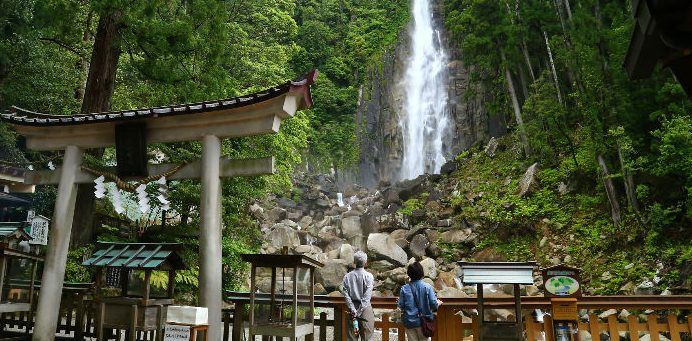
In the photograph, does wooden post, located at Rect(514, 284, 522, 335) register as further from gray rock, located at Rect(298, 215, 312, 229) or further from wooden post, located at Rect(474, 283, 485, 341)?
gray rock, located at Rect(298, 215, 312, 229)

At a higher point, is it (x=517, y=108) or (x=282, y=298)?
(x=517, y=108)

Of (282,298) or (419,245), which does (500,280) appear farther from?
(419,245)

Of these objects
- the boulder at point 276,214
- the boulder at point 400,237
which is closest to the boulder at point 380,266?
the boulder at point 400,237

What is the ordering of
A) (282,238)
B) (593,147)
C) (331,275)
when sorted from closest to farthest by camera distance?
(593,147) < (331,275) < (282,238)

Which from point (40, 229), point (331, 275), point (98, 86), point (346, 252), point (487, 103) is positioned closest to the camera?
point (98, 86)

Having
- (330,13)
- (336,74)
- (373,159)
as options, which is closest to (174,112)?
(373,159)

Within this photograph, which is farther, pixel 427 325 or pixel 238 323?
pixel 238 323

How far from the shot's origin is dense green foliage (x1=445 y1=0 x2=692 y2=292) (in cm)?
1115

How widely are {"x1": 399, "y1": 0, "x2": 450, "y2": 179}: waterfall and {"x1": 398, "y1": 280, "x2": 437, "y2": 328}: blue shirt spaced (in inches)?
894

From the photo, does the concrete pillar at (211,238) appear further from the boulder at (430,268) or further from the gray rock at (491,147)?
the gray rock at (491,147)

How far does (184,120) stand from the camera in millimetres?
6363

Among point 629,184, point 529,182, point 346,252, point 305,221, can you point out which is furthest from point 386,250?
point 305,221

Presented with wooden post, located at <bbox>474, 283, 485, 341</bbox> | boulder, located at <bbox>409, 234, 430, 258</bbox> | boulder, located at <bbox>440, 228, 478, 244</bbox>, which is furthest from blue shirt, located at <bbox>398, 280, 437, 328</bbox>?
boulder, located at <bbox>440, 228, 478, 244</bbox>

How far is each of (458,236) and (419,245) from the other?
4.82ft
